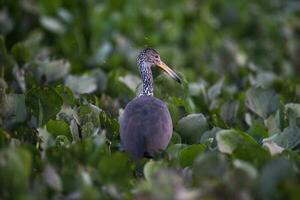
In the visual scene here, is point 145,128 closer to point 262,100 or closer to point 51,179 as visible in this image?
point 51,179

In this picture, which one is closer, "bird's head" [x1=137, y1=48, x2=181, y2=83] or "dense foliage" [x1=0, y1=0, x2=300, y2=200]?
"dense foliage" [x1=0, y1=0, x2=300, y2=200]

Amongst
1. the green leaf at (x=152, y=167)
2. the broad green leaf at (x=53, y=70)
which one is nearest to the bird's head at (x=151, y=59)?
the broad green leaf at (x=53, y=70)

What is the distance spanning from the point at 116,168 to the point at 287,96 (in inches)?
121

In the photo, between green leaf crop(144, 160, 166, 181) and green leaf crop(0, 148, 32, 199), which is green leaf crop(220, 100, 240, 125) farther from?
green leaf crop(0, 148, 32, 199)

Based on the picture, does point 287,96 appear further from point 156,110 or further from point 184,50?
point 184,50

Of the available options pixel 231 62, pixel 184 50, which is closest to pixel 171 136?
pixel 231 62

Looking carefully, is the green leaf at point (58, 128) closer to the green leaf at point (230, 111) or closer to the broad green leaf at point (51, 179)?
the broad green leaf at point (51, 179)

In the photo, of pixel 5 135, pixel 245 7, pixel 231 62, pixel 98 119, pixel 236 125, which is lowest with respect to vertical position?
pixel 5 135

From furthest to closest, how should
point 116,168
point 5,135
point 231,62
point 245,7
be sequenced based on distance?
point 245,7 → point 231,62 → point 5,135 → point 116,168

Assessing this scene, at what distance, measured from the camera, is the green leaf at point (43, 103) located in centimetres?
570

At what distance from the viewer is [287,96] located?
7.29 m

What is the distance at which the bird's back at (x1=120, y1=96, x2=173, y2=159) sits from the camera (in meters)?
5.25

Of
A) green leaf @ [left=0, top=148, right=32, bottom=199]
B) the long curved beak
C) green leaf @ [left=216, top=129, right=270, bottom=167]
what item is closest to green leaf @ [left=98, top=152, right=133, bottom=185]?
green leaf @ [left=0, top=148, right=32, bottom=199]

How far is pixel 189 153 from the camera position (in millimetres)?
5367
